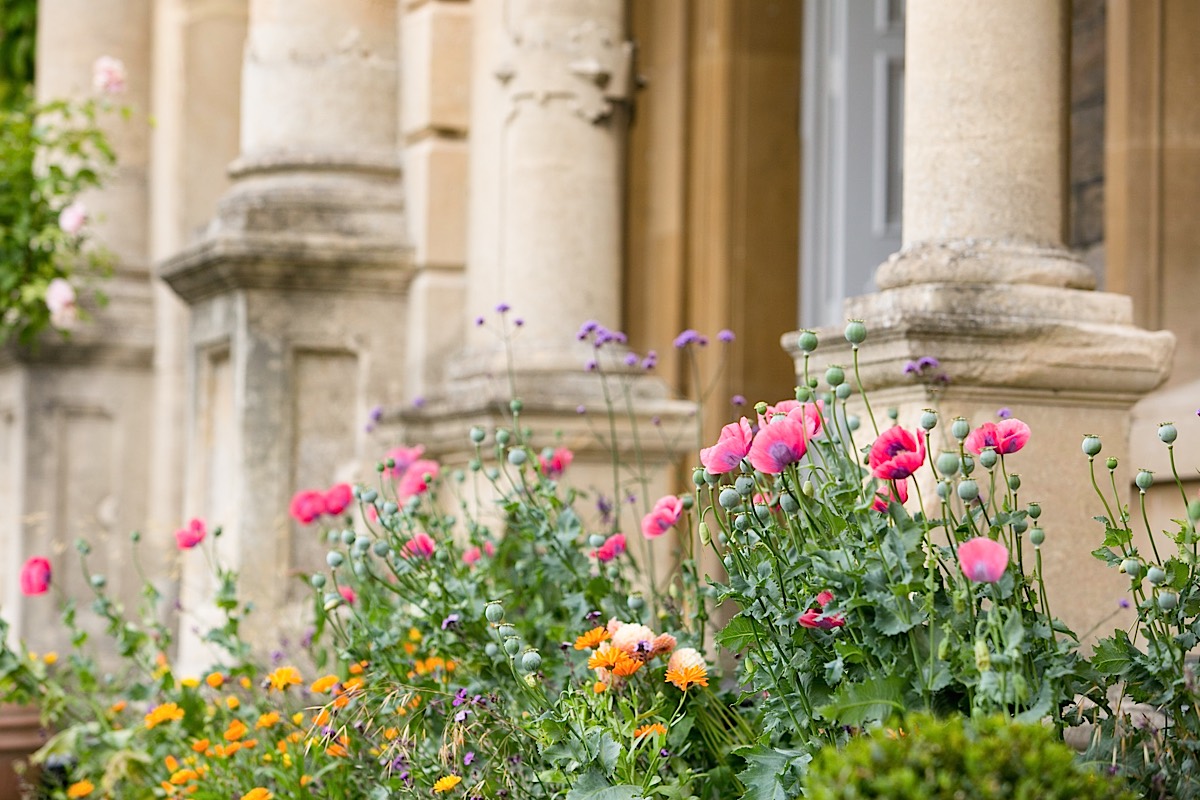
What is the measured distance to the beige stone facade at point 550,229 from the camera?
394 centimetres

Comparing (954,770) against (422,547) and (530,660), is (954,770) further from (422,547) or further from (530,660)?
(422,547)

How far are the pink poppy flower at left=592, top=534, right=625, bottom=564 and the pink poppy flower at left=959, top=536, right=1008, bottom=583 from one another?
138 cm

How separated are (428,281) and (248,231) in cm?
62

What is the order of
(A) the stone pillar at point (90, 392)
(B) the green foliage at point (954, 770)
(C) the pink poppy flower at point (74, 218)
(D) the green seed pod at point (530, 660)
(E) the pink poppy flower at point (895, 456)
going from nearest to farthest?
(B) the green foliage at point (954, 770)
(E) the pink poppy flower at point (895, 456)
(D) the green seed pod at point (530, 660)
(C) the pink poppy flower at point (74, 218)
(A) the stone pillar at point (90, 392)

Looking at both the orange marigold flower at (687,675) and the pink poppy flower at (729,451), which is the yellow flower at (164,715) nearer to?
the orange marigold flower at (687,675)

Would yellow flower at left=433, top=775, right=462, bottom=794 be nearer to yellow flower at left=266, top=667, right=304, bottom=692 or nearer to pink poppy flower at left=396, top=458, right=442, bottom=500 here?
yellow flower at left=266, top=667, right=304, bottom=692

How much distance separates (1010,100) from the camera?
12.9ft

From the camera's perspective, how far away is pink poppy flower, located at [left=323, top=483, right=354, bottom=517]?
442 cm

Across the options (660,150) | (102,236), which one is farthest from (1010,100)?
(102,236)

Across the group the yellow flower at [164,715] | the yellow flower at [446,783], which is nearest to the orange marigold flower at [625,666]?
the yellow flower at [446,783]

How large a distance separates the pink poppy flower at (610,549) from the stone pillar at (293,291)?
2.27 m

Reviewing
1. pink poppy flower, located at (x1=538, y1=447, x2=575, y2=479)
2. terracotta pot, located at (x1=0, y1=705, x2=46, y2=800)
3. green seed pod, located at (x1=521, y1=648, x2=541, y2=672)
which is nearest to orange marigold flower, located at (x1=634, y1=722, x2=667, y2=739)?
green seed pod, located at (x1=521, y1=648, x2=541, y2=672)

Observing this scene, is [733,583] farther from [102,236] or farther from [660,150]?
[102,236]

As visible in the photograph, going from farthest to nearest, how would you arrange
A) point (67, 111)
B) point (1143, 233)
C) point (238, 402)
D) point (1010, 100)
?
point (67, 111) → point (238, 402) → point (1143, 233) → point (1010, 100)
